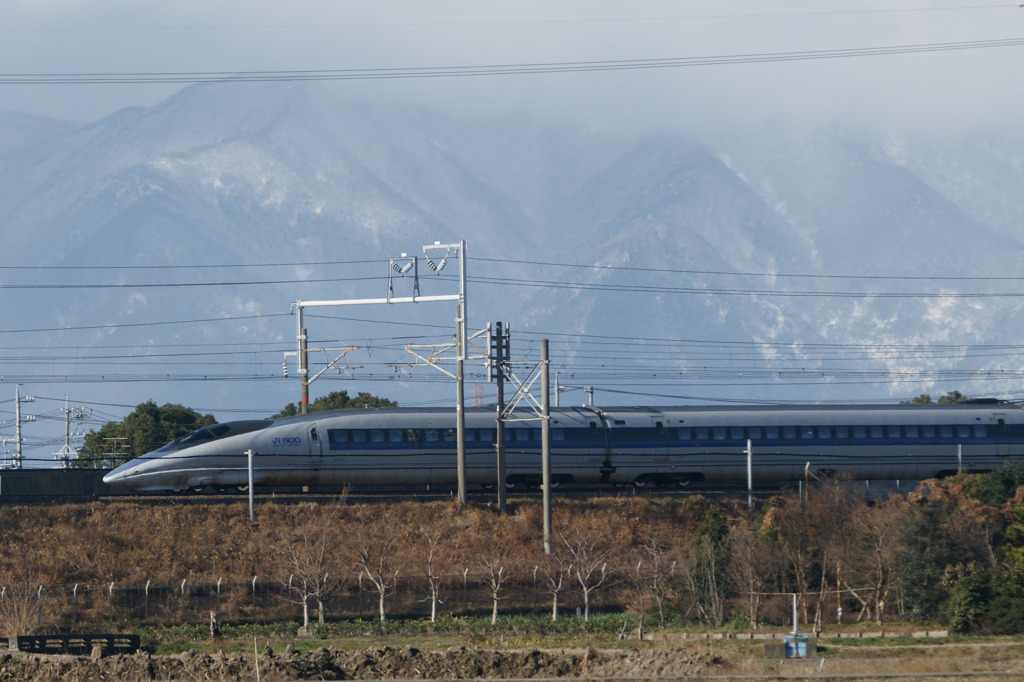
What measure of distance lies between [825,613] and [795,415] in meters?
17.9

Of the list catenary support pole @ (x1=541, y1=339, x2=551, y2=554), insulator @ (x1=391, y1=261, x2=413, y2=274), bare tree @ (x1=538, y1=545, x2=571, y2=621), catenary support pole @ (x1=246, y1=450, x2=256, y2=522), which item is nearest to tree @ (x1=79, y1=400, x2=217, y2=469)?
insulator @ (x1=391, y1=261, x2=413, y2=274)

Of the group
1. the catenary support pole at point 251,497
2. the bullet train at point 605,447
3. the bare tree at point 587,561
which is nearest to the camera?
the bare tree at point 587,561

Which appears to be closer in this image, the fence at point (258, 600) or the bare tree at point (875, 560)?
the fence at point (258, 600)

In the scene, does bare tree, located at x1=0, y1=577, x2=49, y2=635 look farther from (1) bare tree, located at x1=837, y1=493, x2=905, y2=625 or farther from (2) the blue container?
(1) bare tree, located at x1=837, y1=493, x2=905, y2=625

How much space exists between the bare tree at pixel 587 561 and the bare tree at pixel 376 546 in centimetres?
591

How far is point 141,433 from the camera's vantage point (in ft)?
331

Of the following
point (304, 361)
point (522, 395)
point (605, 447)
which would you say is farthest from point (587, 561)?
point (304, 361)

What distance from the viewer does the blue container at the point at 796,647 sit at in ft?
102

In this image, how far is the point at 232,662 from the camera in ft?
102

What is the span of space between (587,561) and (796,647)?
1348 centimetres

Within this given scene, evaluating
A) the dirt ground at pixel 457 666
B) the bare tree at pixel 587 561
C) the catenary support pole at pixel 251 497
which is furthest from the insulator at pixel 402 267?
the dirt ground at pixel 457 666

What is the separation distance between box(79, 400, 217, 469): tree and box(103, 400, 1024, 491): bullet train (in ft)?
149

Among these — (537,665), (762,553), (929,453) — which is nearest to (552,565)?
(762,553)

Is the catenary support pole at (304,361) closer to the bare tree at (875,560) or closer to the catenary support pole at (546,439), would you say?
the catenary support pole at (546,439)
